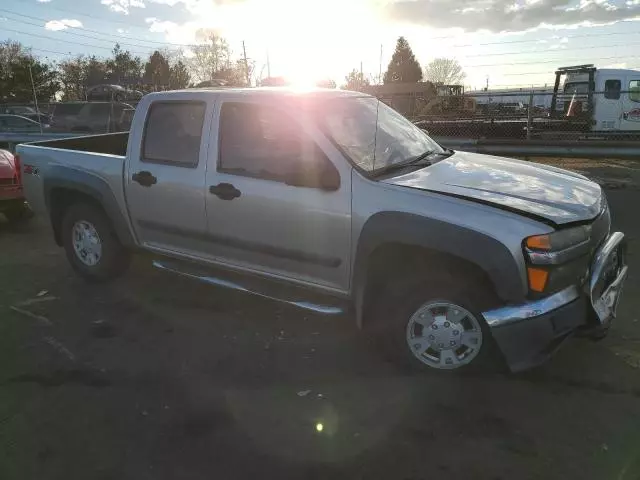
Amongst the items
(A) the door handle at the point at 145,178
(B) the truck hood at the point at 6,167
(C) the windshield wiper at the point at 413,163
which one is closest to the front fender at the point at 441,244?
(C) the windshield wiper at the point at 413,163

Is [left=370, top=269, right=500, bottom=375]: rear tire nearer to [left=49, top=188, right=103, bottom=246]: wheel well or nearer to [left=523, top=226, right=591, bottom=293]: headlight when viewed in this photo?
[left=523, top=226, right=591, bottom=293]: headlight

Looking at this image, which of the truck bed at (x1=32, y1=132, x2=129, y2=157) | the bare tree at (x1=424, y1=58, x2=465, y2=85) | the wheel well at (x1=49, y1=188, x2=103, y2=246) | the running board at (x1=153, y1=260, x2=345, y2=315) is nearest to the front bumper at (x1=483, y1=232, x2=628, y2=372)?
the running board at (x1=153, y1=260, x2=345, y2=315)

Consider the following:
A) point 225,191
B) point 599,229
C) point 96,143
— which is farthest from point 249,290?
point 96,143

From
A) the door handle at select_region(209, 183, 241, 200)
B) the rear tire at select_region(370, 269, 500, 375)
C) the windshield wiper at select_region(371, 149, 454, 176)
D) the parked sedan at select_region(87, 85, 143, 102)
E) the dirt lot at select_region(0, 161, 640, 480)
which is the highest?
the parked sedan at select_region(87, 85, 143, 102)

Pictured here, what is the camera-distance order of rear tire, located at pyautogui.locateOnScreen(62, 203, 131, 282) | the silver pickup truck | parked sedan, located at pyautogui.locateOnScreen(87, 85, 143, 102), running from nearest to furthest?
the silver pickup truck → rear tire, located at pyautogui.locateOnScreen(62, 203, 131, 282) → parked sedan, located at pyautogui.locateOnScreen(87, 85, 143, 102)

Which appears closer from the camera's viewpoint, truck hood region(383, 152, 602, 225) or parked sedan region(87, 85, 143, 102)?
truck hood region(383, 152, 602, 225)

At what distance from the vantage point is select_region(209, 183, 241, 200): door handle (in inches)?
154

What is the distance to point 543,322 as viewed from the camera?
2.93 meters

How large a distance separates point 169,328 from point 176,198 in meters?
1.05

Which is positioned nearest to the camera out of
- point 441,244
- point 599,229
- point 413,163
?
point 441,244

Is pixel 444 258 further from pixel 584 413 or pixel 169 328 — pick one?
pixel 169 328

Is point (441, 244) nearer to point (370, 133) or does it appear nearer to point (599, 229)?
point (599, 229)

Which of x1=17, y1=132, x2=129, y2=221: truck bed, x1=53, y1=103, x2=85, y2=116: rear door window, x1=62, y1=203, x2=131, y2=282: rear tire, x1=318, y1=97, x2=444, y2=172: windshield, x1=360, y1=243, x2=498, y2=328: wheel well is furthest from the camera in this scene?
x1=53, y1=103, x2=85, y2=116: rear door window

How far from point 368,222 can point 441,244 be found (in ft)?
1.66
